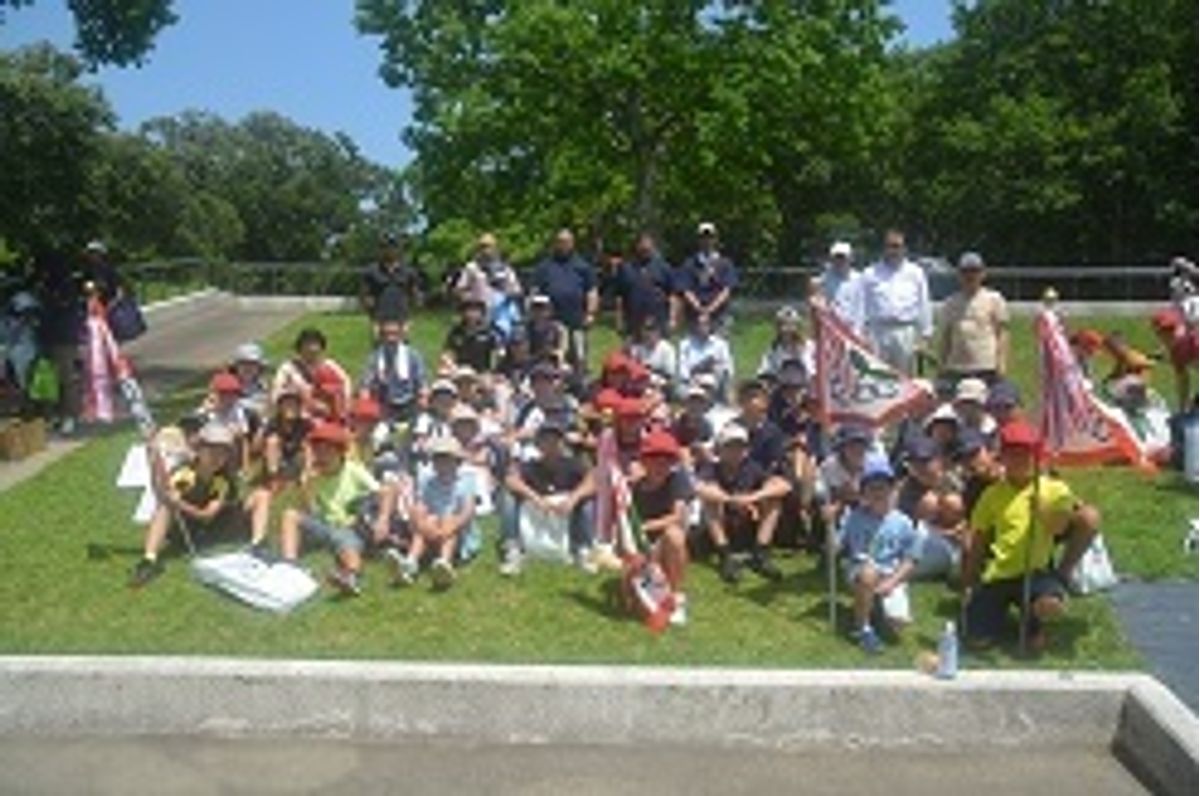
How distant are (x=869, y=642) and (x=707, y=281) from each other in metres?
7.42

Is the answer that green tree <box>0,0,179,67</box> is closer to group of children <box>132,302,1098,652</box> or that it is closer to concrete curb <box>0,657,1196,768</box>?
group of children <box>132,302,1098,652</box>

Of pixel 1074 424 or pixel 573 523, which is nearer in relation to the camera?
pixel 1074 424

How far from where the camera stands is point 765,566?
34.0 feet

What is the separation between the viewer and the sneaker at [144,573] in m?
10.2

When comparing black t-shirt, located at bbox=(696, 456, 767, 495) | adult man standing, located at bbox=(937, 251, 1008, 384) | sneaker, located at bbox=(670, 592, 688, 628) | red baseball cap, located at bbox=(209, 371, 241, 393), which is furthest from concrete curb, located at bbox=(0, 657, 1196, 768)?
adult man standing, located at bbox=(937, 251, 1008, 384)

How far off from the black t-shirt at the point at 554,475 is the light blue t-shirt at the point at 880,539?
2.18 m

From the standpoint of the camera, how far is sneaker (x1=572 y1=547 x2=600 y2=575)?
10.5 meters

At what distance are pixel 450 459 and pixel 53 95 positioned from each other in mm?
23239

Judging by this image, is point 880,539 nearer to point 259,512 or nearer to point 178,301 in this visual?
point 259,512

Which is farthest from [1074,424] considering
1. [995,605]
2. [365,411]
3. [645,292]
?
[645,292]

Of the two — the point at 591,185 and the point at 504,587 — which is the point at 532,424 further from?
the point at 591,185

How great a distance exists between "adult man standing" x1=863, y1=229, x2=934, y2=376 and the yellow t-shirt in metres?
4.45

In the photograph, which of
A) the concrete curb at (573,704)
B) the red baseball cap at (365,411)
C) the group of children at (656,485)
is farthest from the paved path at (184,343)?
the concrete curb at (573,704)

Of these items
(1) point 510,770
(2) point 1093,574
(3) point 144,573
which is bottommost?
(1) point 510,770
